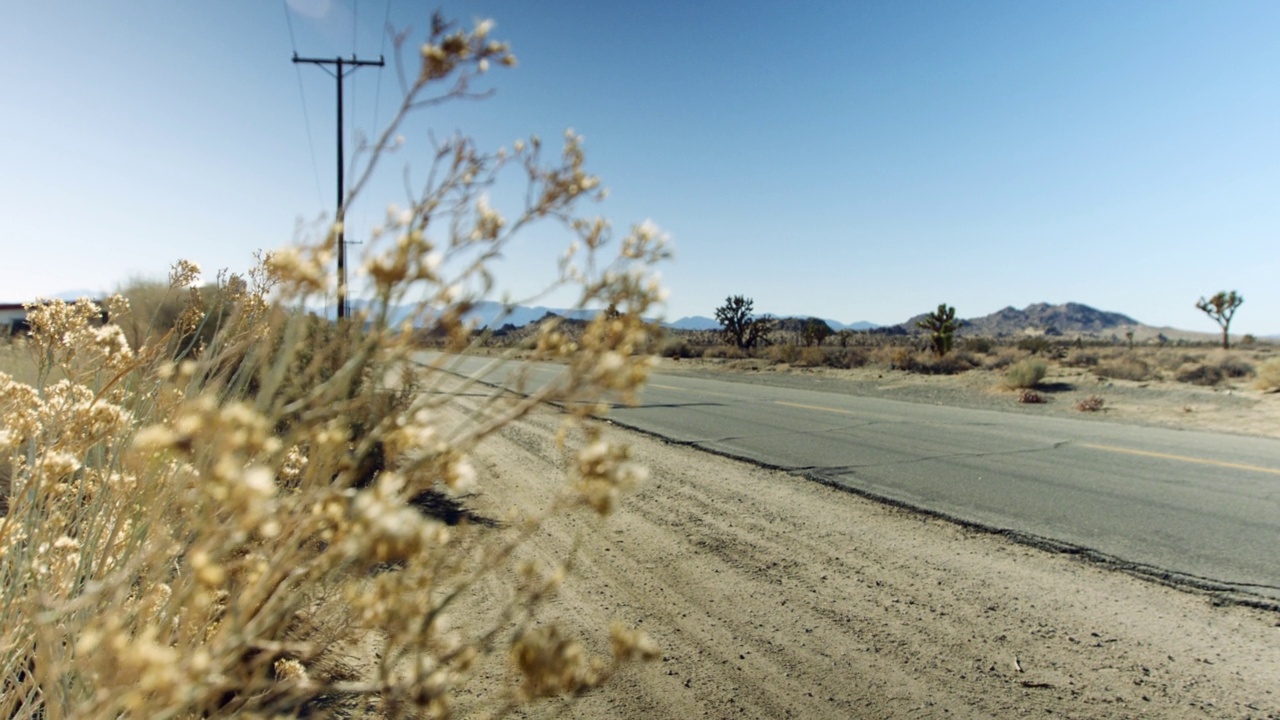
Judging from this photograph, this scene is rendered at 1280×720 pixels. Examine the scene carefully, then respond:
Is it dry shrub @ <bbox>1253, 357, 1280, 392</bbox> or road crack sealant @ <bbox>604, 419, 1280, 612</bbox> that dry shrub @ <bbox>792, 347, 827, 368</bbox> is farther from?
road crack sealant @ <bbox>604, 419, 1280, 612</bbox>

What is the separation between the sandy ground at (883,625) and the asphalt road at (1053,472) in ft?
1.88

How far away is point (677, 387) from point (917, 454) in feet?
31.0

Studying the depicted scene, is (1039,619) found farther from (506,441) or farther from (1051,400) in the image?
(1051,400)

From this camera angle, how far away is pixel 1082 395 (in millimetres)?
15695

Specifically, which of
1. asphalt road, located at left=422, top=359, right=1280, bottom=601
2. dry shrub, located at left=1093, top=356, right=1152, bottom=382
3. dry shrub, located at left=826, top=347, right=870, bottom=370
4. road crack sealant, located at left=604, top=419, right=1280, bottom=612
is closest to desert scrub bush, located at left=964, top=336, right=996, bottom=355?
dry shrub, located at left=826, top=347, right=870, bottom=370

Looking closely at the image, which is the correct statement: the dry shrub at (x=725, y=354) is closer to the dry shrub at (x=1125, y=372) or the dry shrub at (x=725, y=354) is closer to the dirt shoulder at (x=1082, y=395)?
the dirt shoulder at (x=1082, y=395)

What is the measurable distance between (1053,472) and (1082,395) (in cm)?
1028

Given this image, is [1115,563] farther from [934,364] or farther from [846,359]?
[846,359]

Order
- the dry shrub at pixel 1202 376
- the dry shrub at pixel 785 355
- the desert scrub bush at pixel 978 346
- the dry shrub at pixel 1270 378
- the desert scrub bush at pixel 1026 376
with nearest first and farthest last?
the dry shrub at pixel 1270 378
the desert scrub bush at pixel 1026 376
the dry shrub at pixel 1202 376
the dry shrub at pixel 785 355
the desert scrub bush at pixel 978 346

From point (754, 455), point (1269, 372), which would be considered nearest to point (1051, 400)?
point (1269, 372)

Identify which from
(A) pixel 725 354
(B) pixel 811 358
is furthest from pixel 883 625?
(A) pixel 725 354

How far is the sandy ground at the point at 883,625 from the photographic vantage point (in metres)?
3.00

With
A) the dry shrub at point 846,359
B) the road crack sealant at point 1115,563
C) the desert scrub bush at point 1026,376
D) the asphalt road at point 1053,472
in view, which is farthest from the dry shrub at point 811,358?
the road crack sealant at point 1115,563

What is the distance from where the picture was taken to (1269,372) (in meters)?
16.2
